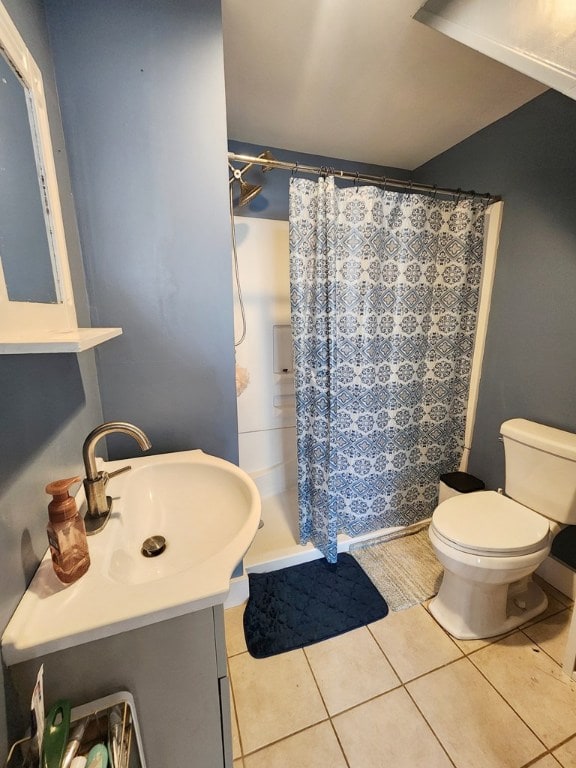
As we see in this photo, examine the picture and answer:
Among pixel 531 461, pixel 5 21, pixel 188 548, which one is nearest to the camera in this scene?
pixel 5 21

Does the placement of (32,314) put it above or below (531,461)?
above

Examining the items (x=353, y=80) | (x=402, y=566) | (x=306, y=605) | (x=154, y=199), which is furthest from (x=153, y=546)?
(x=353, y=80)

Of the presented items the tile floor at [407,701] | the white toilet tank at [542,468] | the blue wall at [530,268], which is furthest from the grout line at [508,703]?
the blue wall at [530,268]

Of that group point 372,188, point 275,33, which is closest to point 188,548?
point 372,188

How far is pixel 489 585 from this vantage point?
50.8 inches

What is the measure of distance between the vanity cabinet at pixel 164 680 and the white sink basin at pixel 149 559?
72 millimetres

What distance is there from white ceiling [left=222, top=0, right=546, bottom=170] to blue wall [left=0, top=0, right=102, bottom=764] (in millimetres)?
715

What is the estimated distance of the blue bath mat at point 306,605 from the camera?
52.9 inches

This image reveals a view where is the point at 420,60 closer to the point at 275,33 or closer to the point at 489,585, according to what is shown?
the point at 275,33

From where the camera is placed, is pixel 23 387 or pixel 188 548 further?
pixel 188 548

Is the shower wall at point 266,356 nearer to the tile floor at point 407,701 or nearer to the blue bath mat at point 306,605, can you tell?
the blue bath mat at point 306,605

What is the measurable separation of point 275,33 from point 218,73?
0.34 m

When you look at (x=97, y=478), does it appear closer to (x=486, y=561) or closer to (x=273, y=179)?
(x=486, y=561)

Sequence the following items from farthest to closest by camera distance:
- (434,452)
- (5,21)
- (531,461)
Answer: (434,452) → (531,461) → (5,21)
